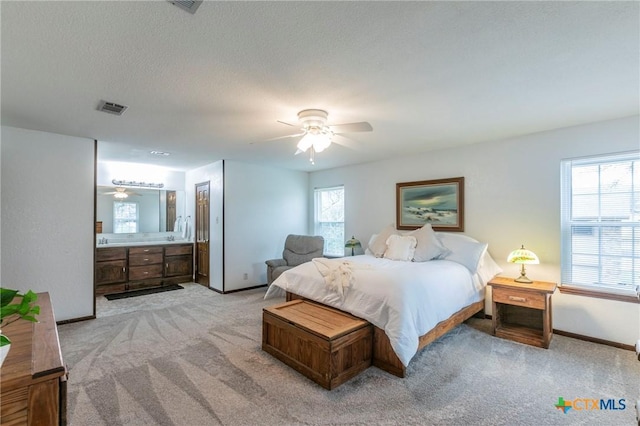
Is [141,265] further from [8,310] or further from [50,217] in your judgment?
[8,310]

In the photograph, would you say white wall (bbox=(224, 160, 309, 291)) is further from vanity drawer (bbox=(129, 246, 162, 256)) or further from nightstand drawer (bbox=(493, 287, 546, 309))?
nightstand drawer (bbox=(493, 287, 546, 309))

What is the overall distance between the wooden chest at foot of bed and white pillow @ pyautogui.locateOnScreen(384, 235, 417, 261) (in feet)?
4.72

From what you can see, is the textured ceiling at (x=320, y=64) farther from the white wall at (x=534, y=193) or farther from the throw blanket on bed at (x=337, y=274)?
the throw blanket on bed at (x=337, y=274)

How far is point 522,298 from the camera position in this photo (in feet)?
10.6

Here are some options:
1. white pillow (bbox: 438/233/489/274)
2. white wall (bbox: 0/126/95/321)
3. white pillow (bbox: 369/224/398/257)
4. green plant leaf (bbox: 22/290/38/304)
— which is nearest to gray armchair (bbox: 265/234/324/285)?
white pillow (bbox: 369/224/398/257)

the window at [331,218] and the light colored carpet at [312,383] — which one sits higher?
the window at [331,218]

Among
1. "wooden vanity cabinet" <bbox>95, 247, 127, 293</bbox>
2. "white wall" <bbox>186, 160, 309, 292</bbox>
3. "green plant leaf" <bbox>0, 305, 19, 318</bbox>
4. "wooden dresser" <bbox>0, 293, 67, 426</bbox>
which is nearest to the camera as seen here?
"wooden dresser" <bbox>0, 293, 67, 426</bbox>

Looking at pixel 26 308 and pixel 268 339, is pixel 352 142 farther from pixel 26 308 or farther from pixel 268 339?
pixel 26 308

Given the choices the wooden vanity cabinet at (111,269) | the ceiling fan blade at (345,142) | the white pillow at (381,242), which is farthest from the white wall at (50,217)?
the white pillow at (381,242)

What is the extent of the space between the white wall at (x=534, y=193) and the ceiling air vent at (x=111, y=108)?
13.0 ft

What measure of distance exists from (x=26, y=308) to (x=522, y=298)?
13.2 ft

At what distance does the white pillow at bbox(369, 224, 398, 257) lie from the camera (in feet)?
14.2

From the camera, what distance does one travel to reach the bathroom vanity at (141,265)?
5.29 m

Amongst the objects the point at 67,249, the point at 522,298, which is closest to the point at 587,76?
the point at 522,298
